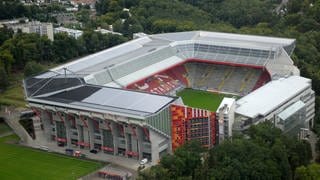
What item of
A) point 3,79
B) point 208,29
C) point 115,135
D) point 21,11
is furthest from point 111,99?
point 21,11

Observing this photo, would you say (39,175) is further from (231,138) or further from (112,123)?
(231,138)

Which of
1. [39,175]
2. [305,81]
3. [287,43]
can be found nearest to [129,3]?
[287,43]

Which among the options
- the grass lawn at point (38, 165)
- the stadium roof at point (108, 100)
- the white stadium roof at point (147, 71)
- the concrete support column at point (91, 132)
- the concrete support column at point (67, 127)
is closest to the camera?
the grass lawn at point (38, 165)

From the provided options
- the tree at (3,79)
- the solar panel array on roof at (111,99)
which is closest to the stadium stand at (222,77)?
the solar panel array on roof at (111,99)

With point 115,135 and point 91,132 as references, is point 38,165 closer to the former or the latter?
point 91,132

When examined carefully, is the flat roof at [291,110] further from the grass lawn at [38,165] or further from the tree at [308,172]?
the grass lawn at [38,165]

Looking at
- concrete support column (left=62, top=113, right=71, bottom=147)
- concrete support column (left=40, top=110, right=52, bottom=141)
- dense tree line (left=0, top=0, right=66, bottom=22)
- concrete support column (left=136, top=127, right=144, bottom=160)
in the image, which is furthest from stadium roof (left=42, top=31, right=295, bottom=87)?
dense tree line (left=0, top=0, right=66, bottom=22)
